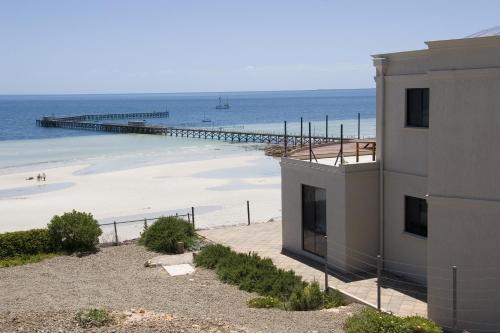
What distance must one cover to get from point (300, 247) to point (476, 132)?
8245 mm

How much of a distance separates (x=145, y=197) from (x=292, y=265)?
19630 mm

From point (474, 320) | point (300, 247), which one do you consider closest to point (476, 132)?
point (474, 320)

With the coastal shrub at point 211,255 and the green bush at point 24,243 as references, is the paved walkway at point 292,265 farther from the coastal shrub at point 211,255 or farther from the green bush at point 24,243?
the green bush at point 24,243

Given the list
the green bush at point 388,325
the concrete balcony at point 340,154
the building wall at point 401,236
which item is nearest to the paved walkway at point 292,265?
the building wall at point 401,236

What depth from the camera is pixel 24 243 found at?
19703 mm

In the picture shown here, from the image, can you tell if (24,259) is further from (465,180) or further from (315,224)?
(465,180)

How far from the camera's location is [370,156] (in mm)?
18344

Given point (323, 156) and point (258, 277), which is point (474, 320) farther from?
point (323, 156)

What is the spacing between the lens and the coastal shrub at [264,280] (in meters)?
13.7

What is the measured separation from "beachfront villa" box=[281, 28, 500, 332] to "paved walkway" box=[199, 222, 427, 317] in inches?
26.6

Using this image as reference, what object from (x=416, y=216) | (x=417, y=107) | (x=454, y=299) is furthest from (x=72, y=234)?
(x=454, y=299)

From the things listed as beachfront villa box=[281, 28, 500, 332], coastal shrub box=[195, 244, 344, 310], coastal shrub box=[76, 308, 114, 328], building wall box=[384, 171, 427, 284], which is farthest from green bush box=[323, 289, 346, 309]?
coastal shrub box=[76, 308, 114, 328]

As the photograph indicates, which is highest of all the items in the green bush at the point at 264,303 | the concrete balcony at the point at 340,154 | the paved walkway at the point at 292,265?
the concrete balcony at the point at 340,154

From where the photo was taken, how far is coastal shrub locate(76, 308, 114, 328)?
10781 mm
